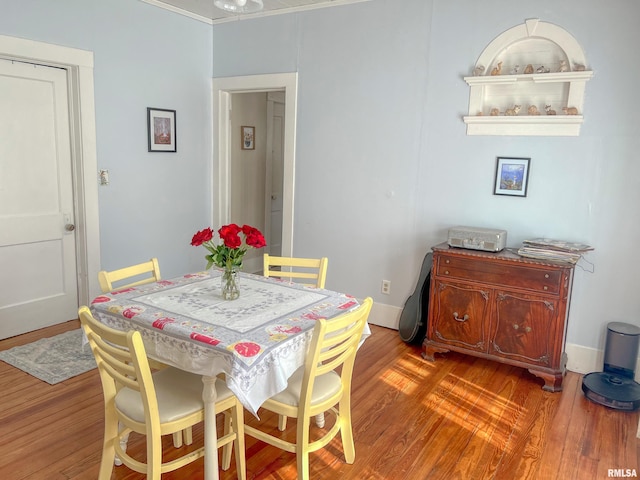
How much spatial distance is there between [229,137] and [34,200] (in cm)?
189

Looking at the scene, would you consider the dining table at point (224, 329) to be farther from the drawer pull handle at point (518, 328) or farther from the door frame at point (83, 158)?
the door frame at point (83, 158)

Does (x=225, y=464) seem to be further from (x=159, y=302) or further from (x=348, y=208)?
(x=348, y=208)

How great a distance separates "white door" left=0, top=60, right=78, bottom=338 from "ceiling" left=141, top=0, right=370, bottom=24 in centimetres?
118

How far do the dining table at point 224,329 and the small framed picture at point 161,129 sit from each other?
225 centimetres

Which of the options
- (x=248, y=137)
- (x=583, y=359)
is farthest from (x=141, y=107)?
(x=583, y=359)

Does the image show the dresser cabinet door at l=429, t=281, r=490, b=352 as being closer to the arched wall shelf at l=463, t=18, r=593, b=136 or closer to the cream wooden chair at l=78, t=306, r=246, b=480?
the arched wall shelf at l=463, t=18, r=593, b=136

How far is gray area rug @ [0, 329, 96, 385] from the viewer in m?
3.11

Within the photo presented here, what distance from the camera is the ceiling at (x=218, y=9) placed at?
13.4 feet

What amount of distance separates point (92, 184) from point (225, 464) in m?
2.59

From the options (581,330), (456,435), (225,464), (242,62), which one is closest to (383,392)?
(456,435)

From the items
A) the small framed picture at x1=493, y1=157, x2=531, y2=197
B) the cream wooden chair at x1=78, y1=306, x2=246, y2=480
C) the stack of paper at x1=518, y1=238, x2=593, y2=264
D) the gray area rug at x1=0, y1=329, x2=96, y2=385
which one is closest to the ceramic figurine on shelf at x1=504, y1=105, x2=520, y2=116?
the small framed picture at x1=493, y1=157, x2=531, y2=197

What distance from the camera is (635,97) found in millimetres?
3064

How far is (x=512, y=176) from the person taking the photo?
3502mm

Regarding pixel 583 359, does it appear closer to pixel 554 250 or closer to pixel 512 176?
pixel 554 250
